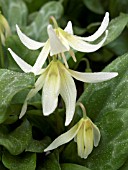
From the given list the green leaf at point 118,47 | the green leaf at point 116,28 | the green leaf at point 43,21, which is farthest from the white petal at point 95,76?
the green leaf at point 118,47

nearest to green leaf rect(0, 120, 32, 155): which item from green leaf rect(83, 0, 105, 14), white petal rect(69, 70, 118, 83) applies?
white petal rect(69, 70, 118, 83)

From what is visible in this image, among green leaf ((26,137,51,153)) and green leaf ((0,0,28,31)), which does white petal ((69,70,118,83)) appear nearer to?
green leaf ((26,137,51,153))

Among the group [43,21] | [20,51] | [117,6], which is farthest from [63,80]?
[117,6]

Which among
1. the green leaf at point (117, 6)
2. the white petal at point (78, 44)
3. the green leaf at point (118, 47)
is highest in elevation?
the white petal at point (78, 44)

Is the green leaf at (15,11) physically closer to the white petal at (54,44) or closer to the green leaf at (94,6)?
the green leaf at (94,6)

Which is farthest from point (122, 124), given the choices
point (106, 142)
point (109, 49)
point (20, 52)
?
point (109, 49)

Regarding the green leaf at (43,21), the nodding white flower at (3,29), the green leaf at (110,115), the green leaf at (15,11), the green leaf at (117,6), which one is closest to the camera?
the green leaf at (110,115)
